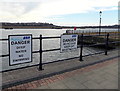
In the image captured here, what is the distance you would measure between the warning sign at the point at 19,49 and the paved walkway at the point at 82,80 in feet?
2.85

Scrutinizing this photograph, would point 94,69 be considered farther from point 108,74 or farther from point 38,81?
point 38,81

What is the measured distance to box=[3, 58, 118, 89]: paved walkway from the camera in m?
3.71

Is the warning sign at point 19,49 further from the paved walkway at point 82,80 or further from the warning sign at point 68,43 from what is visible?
the warning sign at point 68,43

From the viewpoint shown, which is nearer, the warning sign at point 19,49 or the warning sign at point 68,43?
the warning sign at point 19,49

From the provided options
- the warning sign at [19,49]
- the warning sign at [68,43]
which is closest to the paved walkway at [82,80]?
the warning sign at [19,49]

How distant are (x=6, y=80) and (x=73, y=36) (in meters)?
2.99

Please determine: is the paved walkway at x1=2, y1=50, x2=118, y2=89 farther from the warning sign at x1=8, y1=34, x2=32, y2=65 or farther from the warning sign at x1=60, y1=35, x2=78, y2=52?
the warning sign at x1=60, y1=35, x2=78, y2=52

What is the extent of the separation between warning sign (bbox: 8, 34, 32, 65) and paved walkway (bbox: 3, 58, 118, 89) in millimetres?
869

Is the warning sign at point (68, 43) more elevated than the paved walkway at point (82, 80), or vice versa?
the warning sign at point (68, 43)

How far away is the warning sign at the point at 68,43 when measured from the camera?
5451mm

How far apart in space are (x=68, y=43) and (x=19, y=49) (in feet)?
6.52

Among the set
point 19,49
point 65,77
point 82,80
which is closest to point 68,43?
point 65,77

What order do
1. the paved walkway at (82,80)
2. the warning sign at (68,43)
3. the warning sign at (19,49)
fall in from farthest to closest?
the warning sign at (68,43) → the warning sign at (19,49) → the paved walkway at (82,80)

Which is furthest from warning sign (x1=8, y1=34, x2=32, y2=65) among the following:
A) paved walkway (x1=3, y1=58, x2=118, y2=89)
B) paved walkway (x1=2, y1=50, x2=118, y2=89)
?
paved walkway (x1=3, y1=58, x2=118, y2=89)
